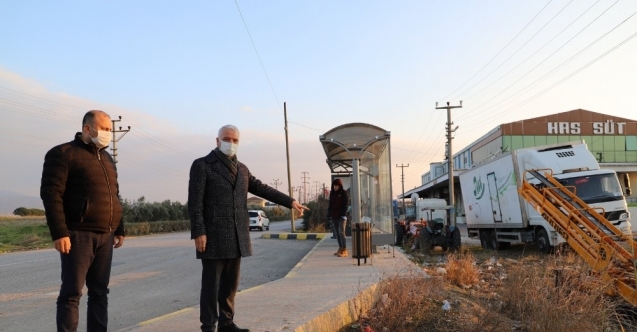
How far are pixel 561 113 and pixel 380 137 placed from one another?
48191 millimetres

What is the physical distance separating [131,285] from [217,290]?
6.10 metres

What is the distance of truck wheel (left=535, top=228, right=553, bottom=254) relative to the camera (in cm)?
1524

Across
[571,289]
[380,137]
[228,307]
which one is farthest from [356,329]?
[380,137]

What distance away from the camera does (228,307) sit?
4750mm

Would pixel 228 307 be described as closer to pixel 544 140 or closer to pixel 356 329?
pixel 356 329

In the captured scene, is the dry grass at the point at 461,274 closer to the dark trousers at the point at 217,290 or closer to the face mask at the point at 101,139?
the dark trousers at the point at 217,290

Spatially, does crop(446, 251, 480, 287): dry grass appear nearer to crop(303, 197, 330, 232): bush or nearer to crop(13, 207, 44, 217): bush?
crop(303, 197, 330, 232): bush

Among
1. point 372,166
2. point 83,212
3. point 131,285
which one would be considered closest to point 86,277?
point 83,212

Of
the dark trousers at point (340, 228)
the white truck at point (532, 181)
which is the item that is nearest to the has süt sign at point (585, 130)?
the white truck at point (532, 181)

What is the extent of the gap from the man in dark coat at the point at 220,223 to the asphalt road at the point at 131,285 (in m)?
2.26

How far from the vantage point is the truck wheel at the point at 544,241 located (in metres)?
15.2

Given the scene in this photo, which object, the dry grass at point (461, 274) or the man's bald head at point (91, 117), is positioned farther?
the dry grass at point (461, 274)

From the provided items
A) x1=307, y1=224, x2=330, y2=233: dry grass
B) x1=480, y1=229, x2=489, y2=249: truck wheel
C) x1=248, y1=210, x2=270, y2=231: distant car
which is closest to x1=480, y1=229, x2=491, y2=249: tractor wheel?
x1=480, y1=229, x2=489, y2=249: truck wheel

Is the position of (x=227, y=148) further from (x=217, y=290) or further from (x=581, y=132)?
(x=581, y=132)
